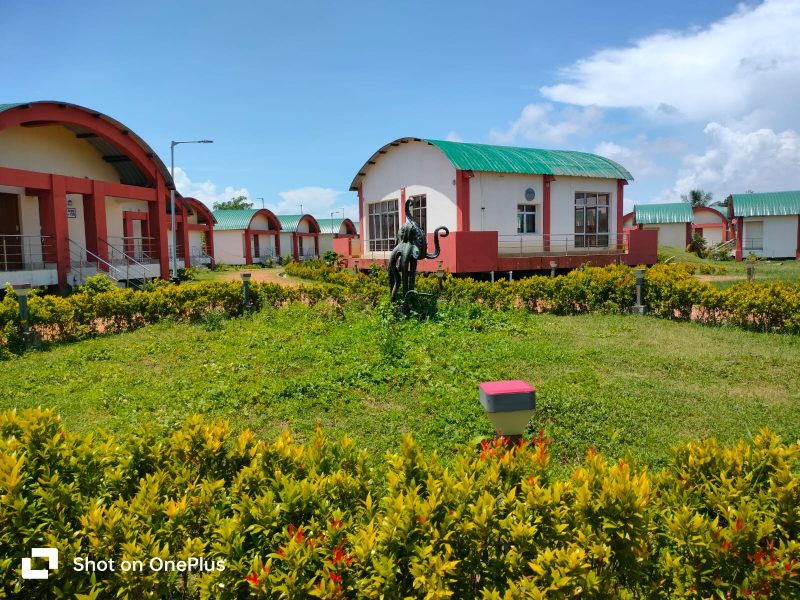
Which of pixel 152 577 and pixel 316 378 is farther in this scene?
pixel 316 378

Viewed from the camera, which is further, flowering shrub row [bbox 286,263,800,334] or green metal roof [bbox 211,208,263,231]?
green metal roof [bbox 211,208,263,231]

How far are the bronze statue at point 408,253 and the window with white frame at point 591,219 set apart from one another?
13.4m

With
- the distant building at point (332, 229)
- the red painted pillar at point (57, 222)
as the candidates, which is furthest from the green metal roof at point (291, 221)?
the red painted pillar at point (57, 222)

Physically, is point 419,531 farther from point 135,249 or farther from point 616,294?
point 135,249

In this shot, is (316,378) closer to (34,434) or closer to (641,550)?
(34,434)

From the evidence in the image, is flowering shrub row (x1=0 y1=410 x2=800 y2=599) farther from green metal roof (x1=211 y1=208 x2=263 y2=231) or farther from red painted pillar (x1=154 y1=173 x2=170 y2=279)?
green metal roof (x1=211 y1=208 x2=263 y2=231)

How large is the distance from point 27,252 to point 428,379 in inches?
575

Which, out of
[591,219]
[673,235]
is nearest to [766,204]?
[673,235]

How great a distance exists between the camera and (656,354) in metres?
8.40

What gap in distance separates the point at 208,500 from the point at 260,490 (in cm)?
25

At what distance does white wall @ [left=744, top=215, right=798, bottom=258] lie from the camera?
110 ft

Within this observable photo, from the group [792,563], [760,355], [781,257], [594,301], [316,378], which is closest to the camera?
[792,563]

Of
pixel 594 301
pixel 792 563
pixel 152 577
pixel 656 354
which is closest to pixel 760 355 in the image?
pixel 656 354

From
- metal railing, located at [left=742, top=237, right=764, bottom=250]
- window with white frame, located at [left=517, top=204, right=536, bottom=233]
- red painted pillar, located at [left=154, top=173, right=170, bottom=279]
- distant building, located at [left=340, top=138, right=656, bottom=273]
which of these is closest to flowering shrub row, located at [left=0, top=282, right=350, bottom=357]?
distant building, located at [left=340, top=138, right=656, bottom=273]
